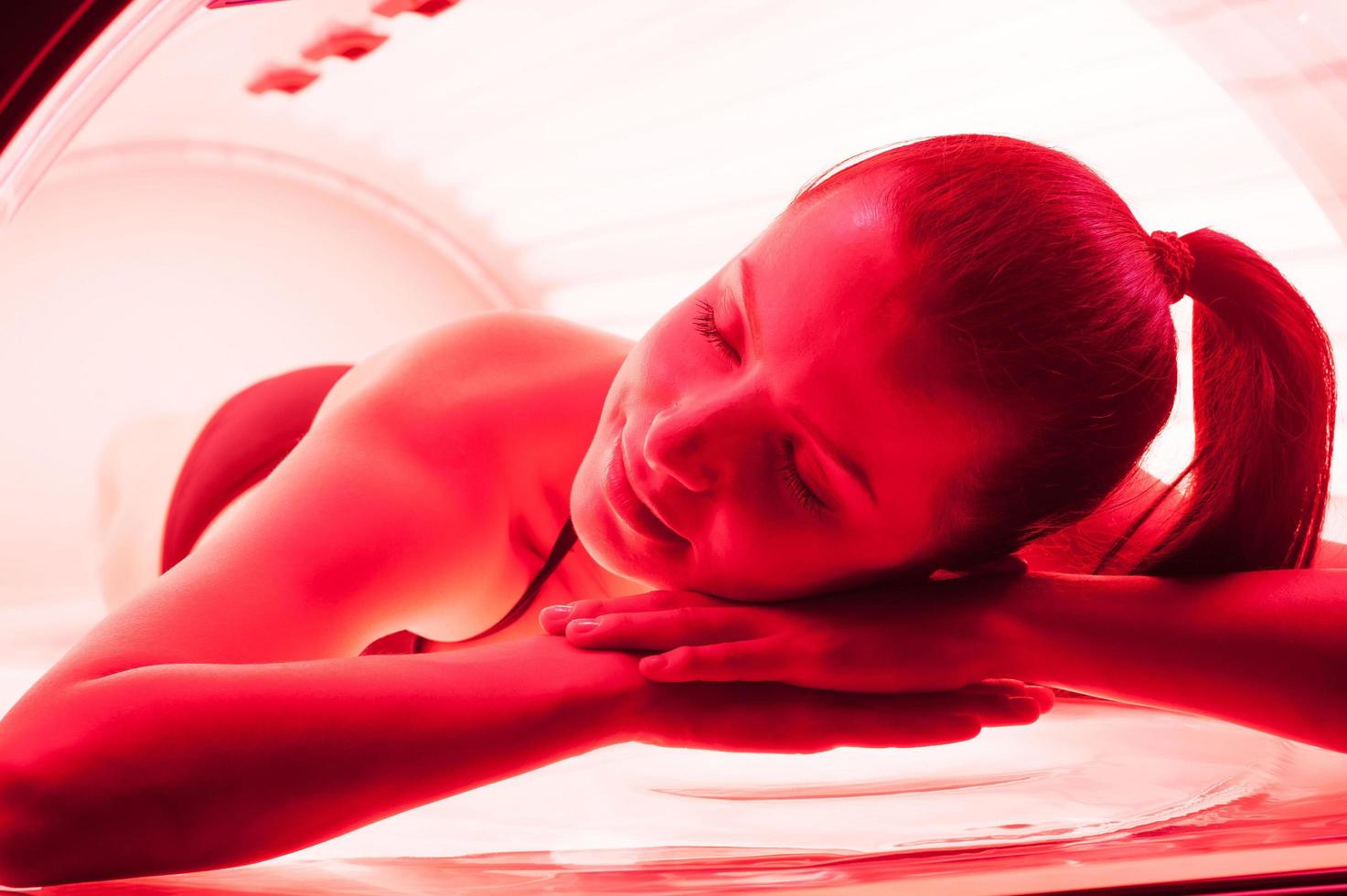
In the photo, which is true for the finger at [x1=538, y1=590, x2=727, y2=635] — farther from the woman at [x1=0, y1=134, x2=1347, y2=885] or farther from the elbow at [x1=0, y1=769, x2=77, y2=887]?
the elbow at [x1=0, y1=769, x2=77, y2=887]

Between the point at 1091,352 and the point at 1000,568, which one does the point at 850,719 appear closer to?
the point at 1000,568

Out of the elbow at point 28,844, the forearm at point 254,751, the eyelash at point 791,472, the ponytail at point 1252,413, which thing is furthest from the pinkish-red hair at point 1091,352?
the elbow at point 28,844

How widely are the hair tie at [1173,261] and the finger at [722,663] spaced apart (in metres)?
0.38

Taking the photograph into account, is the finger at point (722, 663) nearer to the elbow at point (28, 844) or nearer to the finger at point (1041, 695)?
the finger at point (1041, 695)

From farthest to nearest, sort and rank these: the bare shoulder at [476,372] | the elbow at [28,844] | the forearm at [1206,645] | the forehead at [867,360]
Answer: the bare shoulder at [476,372] → the forearm at [1206,645] → the forehead at [867,360] → the elbow at [28,844]

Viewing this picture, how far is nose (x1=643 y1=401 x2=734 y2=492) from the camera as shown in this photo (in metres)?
0.70

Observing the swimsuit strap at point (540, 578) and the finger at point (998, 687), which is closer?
the finger at point (998, 687)

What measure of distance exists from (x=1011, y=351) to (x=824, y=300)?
0.40ft

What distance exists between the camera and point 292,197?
163 centimetres

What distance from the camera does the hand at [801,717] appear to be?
2.39ft

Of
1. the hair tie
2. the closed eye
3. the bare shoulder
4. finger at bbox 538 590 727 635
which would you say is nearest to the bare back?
the bare shoulder

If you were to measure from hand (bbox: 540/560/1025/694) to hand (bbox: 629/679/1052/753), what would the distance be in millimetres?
13

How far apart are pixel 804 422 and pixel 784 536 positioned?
0.08 metres

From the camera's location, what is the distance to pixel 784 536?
0.74 meters
